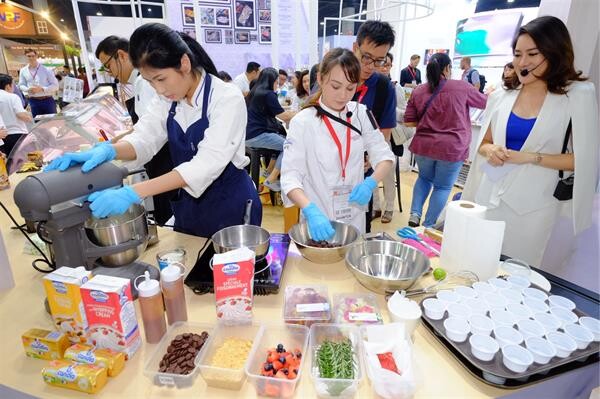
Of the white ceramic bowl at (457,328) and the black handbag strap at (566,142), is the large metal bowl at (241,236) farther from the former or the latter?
the black handbag strap at (566,142)

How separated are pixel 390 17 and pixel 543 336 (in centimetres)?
635

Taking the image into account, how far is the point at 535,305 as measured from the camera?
1087mm

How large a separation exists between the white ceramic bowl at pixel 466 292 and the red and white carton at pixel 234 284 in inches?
27.1

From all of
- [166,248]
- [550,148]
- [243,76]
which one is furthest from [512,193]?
[243,76]

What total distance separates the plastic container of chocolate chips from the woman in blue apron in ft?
1.42

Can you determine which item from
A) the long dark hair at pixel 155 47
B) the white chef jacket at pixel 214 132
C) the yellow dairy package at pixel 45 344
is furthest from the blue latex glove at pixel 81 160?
the yellow dairy package at pixel 45 344

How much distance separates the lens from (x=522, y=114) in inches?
71.4

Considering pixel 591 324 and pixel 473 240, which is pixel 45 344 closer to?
pixel 473 240

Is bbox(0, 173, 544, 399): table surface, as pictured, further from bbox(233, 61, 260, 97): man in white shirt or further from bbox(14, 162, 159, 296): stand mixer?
bbox(233, 61, 260, 97): man in white shirt

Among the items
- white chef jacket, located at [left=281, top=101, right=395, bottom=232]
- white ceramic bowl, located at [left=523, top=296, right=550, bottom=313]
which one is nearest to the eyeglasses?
white chef jacket, located at [left=281, top=101, right=395, bottom=232]

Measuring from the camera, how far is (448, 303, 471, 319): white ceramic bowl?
105cm

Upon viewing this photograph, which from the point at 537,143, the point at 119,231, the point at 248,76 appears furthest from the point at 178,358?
the point at 248,76

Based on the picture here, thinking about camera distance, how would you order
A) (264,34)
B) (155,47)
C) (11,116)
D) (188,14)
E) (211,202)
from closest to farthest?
(155,47) → (211,202) → (11,116) → (188,14) → (264,34)

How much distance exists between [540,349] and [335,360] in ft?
1.80
